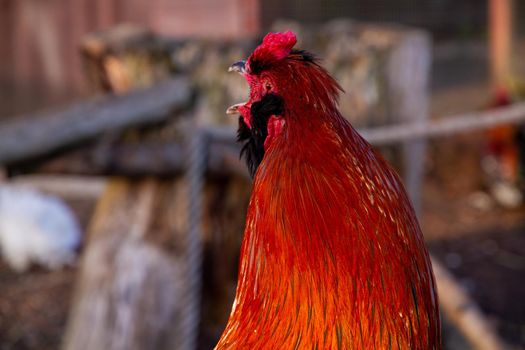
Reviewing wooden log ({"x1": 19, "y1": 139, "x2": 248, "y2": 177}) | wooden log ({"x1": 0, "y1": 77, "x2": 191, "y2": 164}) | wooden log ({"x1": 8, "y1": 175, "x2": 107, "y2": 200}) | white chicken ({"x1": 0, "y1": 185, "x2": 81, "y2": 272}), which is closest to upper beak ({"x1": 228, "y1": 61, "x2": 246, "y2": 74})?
wooden log ({"x1": 0, "y1": 77, "x2": 191, "y2": 164})

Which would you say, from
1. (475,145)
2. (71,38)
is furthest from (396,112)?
(71,38)

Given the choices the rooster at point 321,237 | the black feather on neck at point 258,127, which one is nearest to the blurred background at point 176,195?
the black feather on neck at point 258,127

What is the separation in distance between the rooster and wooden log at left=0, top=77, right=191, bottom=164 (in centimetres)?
143

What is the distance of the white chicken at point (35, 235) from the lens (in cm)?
505

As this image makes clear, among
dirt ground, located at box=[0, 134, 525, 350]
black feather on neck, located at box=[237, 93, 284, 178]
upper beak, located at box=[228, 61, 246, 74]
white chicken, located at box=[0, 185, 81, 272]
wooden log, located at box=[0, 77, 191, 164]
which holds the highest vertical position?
upper beak, located at box=[228, 61, 246, 74]

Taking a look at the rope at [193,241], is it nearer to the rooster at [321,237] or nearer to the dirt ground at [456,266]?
the dirt ground at [456,266]

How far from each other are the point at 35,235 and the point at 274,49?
3.97 metres

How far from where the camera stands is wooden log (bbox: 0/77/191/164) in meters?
2.61

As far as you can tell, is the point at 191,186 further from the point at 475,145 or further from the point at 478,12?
the point at 478,12

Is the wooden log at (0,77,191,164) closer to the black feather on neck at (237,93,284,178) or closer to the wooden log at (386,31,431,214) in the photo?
the wooden log at (386,31,431,214)

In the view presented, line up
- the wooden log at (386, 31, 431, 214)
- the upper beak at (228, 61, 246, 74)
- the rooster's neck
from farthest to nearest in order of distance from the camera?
the wooden log at (386, 31, 431, 214)
the upper beak at (228, 61, 246, 74)
the rooster's neck

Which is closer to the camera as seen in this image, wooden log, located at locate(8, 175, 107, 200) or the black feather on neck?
the black feather on neck

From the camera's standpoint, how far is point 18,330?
13.7 feet

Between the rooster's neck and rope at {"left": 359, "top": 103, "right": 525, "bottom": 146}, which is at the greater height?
the rooster's neck
